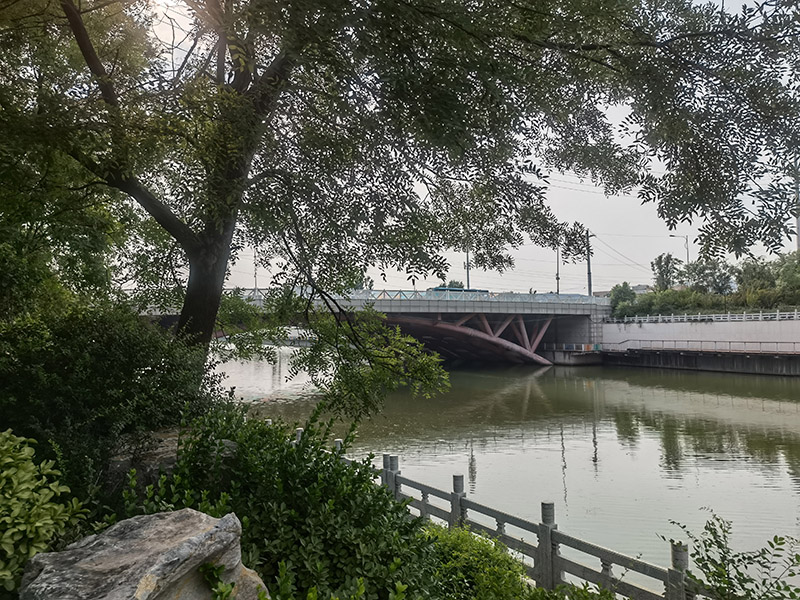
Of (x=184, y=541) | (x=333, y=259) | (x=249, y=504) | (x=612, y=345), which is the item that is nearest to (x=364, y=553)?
(x=249, y=504)

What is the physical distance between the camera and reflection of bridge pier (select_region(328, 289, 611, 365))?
1174 inches

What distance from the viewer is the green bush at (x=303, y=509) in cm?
309

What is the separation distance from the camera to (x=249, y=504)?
11.2 ft

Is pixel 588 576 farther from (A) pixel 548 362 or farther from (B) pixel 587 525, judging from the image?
(A) pixel 548 362

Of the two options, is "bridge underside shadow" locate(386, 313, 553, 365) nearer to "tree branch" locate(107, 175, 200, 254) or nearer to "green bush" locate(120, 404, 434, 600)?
"tree branch" locate(107, 175, 200, 254)

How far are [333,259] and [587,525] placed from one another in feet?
20.3

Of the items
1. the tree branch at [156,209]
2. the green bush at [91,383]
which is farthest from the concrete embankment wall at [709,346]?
the green bush at [91,383]

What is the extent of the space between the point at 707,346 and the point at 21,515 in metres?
35.2

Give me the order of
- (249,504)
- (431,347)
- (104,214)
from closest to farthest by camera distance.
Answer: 1. (249,504)
2. (104,214)
3. (431,347)

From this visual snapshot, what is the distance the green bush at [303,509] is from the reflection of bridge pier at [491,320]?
836 inches

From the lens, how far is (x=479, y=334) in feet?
108

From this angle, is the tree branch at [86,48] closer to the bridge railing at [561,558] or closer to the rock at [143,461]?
the rock at [143,461]

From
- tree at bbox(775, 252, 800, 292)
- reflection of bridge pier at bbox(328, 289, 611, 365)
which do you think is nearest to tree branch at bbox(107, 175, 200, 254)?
reflection of bridge pier at bbox(328, 289, 611, 365)

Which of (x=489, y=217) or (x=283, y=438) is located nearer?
(x=283, y=438)
